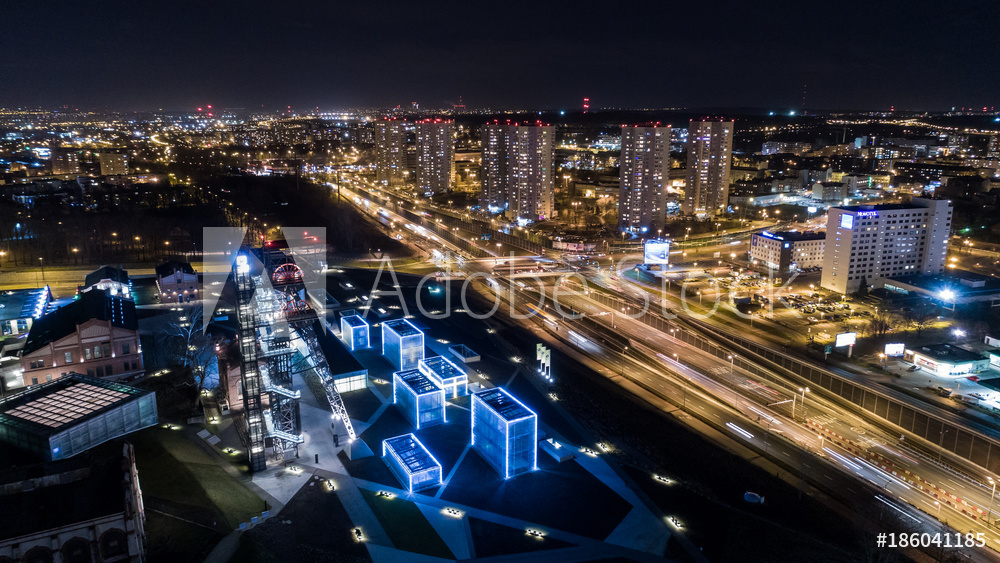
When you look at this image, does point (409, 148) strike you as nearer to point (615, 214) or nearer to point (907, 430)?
point (615, 214)

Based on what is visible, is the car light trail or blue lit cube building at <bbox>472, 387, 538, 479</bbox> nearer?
blue lit cube building at <bbox>472, 387, 538, 479</bbox>

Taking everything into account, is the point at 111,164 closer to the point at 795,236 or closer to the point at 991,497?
the point at 795,236

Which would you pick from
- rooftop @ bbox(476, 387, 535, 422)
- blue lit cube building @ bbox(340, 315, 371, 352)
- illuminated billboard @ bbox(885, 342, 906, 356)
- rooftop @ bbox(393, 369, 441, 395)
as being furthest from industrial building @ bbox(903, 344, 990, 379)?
blue lit cube building @ bbox(340, 315, 371, 352)

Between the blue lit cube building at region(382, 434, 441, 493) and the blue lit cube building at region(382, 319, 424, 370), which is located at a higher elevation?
the blue lit cube building at region(382, 319, 424, 370)

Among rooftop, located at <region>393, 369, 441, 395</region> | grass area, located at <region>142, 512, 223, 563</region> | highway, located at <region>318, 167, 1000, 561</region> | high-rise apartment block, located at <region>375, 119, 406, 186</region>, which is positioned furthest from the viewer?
high-rise apartment block, located at <region>375, 119, 406, 186</region>

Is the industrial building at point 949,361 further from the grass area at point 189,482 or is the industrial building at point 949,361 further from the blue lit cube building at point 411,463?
the grass area at point 189,482

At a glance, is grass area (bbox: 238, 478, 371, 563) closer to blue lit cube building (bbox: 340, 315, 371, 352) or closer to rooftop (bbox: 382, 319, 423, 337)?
rooftop (bbox: 382, 319, 423, 337)

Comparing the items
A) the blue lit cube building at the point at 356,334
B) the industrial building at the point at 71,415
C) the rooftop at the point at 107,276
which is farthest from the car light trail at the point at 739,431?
the rooftop at the point at 107,276
